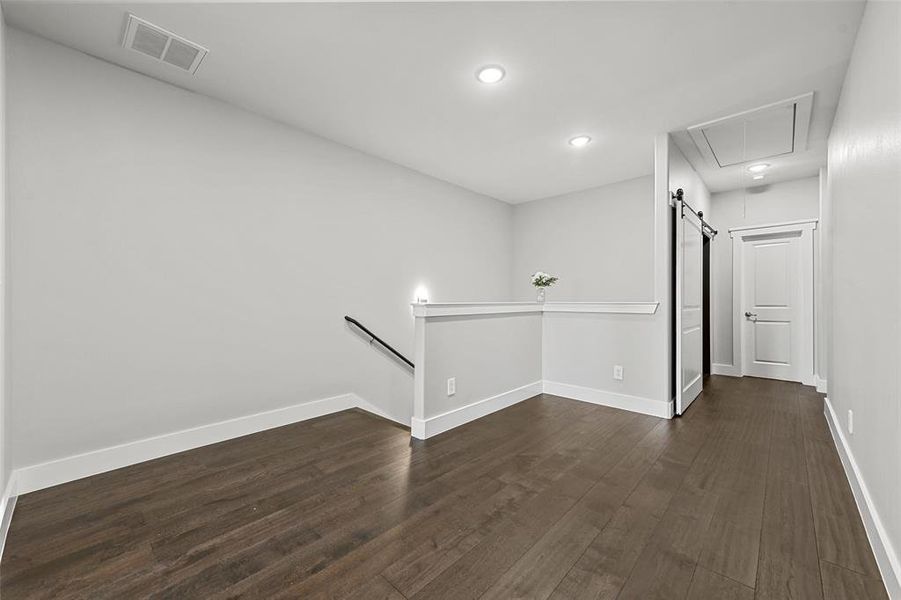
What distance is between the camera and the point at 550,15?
2.12 metres

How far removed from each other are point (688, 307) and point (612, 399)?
48.7 inches

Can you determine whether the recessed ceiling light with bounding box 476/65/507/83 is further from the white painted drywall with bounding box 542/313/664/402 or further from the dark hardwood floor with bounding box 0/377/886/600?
the dark hardwood floor with bounding box 0/377/886/600

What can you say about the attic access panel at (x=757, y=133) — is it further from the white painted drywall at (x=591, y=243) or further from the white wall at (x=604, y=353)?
the white wall at (x=604, y=353)

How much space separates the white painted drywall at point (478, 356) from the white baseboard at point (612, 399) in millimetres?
243

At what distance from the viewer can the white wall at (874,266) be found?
148 cm

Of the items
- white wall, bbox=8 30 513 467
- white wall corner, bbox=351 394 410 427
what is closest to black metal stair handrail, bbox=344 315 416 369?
white wall, bbox=8 30 513 467

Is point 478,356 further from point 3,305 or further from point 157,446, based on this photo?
point 3,305

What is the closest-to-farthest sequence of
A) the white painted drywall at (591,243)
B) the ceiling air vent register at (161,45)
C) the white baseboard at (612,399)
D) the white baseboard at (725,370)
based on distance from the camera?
the ceiling air vent register at (161,45) < the white baseboard at (612,399) < the white painted drywall at (591,243) < the white baseboard at (725,370)

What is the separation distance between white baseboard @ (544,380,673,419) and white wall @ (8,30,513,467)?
1894 millimetres

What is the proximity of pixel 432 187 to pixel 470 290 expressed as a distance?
1488 mm

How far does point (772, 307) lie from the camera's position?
5262 millimetres

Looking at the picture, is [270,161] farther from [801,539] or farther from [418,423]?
[801,539]

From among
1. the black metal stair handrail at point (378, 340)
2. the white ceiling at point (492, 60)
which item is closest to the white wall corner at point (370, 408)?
the black metal stair handrail at point (378, 340)

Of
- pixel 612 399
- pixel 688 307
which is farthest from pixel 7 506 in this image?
pixel 688 307
